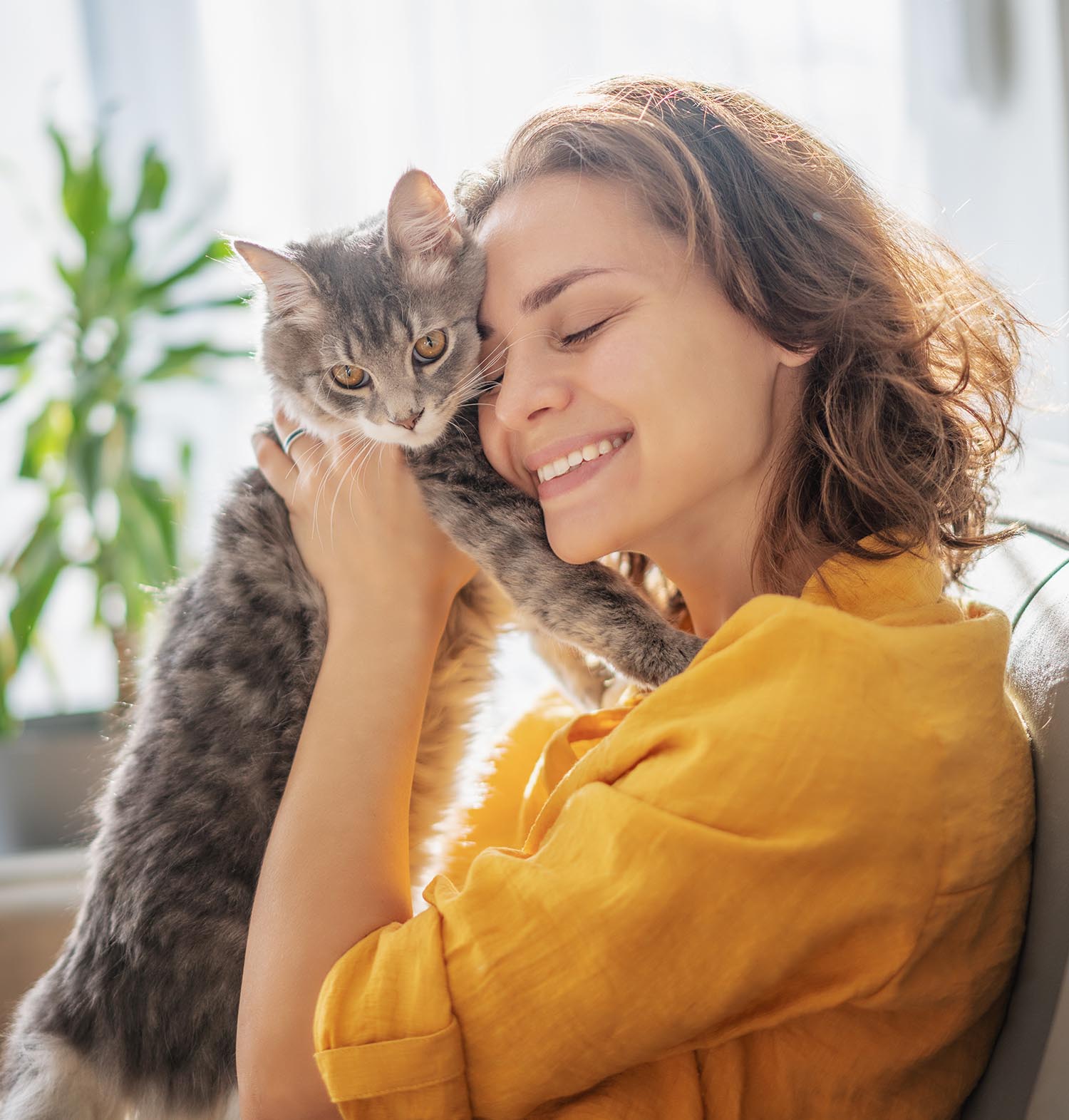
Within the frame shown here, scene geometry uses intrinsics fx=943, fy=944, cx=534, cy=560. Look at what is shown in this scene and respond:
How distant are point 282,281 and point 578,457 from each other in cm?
60

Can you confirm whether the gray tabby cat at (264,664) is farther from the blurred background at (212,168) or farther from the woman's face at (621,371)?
the blurred background at (212,168)

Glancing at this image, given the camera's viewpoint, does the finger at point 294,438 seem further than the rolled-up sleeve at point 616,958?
Yes

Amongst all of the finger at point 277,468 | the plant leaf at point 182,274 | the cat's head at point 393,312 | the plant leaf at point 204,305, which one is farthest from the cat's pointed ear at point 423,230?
the plant leaf at point 182,274

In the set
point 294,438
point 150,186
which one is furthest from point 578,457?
point 150,186

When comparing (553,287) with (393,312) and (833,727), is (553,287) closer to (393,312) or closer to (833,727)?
(393,312)

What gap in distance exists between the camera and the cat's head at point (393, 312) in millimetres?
1419

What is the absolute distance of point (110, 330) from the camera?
119 inches

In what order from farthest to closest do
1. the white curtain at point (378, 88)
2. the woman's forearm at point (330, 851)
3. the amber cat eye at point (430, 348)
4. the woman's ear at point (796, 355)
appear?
1. the white curtain at point (378, 88)
2. the amber cat eye at point (430, 348)
3. the woman's ear at point (796, 355)
4. the woman's forearm at point (330, 851)

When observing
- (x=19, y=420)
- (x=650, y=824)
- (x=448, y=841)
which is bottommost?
(x=448, y=841)

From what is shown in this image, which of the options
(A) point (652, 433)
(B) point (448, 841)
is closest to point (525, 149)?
(A) point (652, 433)

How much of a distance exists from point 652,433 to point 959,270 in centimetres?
61

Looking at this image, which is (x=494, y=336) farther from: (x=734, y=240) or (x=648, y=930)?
(x=648, y=930)

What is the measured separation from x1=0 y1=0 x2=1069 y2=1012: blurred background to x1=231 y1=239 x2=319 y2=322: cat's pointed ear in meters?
1.53

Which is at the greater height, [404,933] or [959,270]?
[959,270]
